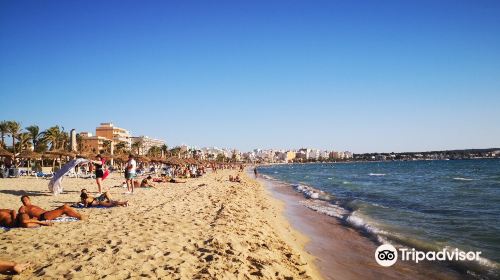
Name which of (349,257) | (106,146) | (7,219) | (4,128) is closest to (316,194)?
(349,257)

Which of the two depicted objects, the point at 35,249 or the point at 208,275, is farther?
the point at 35,249

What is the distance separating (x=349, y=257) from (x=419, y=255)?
5.51 feet

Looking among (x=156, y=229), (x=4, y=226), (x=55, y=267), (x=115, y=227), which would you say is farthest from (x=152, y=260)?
(x=4, y=226)

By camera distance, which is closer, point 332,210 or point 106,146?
point 332,210

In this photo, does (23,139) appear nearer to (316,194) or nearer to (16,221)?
(316,194)

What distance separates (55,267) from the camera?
5016 mm

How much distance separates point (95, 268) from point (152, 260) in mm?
817

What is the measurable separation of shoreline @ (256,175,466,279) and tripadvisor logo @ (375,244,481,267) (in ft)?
0.64

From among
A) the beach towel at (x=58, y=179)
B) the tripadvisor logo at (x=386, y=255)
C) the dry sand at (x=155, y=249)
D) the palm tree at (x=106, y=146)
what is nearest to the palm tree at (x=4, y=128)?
the palm tree at (x=106, y=146)

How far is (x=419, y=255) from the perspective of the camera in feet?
26.7

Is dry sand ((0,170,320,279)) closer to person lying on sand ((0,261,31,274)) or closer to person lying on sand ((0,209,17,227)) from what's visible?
person lying on sand ((0,261,31,274))

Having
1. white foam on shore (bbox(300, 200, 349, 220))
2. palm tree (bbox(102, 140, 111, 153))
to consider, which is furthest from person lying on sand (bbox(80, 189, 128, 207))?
palm tree (bbox(102, 140, 111, 153))

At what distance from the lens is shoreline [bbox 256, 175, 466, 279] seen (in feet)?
22.3

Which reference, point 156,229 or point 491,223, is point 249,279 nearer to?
point 156,229
